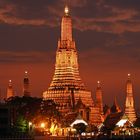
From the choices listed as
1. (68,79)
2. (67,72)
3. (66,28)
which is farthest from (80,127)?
(66,28)

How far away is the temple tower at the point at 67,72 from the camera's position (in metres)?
144

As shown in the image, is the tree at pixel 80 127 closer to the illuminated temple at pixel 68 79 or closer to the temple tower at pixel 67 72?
the illuminated temple at pixel 68 79

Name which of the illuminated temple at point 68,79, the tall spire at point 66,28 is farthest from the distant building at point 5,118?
the tall spire at point 66,28

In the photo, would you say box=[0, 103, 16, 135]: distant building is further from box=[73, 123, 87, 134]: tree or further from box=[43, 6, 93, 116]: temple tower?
box=[43, 6, 93, 116]: temple tower

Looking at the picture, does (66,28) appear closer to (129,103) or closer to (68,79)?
(68,79)

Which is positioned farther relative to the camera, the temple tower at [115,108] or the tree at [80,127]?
the temple tower at [115,108]

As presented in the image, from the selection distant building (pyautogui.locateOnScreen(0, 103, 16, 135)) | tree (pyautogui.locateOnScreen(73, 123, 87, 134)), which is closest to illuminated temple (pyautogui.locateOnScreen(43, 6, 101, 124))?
tree (pyautogui.locateOnScreen(73, 123, 87, 134))

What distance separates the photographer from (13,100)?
407 feet

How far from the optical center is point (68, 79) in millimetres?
145500

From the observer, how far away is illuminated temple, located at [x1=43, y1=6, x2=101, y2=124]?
143375 millimetres

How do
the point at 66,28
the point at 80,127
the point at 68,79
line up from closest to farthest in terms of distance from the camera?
the point at 80,127 → the point at 68,79 → the point at 66,28

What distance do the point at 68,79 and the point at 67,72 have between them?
5.27 feet

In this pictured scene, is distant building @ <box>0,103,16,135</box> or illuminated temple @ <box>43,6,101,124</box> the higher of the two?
illuminated temple @ <box>43,6,101,124</box>

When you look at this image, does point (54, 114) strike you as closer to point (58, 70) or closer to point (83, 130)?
point (83, 130)
